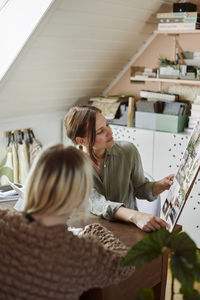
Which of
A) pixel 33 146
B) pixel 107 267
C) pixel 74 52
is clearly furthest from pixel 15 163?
pixel 107 267

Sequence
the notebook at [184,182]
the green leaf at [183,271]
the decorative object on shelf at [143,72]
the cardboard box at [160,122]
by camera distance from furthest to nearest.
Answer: the decorative object on shelf at [143,72], the cardboard box at [160,122], the notebook at [184,182], the green leaf at [183,271]

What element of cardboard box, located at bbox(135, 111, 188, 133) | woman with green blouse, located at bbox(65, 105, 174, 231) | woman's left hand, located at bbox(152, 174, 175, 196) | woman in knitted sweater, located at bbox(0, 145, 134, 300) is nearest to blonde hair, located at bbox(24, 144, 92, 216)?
woman in knitted sweater, located at bbox(0, 145, 134, 300)

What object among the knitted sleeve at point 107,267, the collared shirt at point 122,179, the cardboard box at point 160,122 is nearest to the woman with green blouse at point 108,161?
the collared shirt at point 122,179

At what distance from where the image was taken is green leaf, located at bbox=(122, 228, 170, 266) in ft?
3.92

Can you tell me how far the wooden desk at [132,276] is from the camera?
4.65 feet

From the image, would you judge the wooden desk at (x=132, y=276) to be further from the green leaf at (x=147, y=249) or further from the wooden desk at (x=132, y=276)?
the green leaf at (x=147, y=249)

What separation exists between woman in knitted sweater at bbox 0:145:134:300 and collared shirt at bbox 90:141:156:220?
2.43 ft

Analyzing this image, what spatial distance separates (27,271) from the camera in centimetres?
118

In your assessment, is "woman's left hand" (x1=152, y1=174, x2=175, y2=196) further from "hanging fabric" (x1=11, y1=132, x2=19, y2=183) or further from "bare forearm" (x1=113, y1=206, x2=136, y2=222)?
"hanging fabric" (x1=11, y1=132, x2=19, y2=183)

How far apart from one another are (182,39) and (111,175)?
1963 mm

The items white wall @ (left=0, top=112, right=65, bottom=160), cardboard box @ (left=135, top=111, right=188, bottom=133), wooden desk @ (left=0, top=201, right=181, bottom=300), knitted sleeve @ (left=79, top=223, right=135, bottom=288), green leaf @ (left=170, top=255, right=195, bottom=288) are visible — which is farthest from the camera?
white wall @ (left=0, top=112, right=65, bottom=160)

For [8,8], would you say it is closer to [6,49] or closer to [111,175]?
[6,49]

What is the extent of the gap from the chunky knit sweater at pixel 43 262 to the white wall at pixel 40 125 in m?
2.34

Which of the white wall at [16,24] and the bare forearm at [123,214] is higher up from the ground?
the white wall at [16,24]
